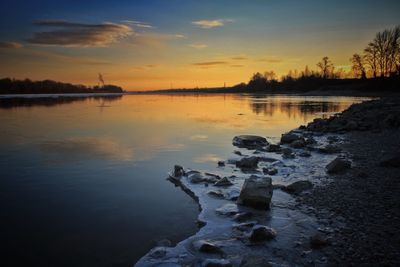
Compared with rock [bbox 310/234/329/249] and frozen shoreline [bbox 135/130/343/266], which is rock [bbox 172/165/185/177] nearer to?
frozen shoreline [bbox 135/130/343/266]

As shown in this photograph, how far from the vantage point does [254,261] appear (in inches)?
163

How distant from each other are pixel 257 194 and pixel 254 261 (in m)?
2.44

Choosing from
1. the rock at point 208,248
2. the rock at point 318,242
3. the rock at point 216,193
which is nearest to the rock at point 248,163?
the rock at point 216,193

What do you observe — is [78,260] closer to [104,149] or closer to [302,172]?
[302,172]

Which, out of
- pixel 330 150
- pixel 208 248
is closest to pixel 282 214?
pixel 208 248

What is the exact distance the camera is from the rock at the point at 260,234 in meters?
5.07

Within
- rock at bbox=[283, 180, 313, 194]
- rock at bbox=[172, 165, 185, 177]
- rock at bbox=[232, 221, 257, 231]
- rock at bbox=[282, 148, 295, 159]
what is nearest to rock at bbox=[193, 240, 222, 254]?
rock at bbox=[232, 221, 257, 231]

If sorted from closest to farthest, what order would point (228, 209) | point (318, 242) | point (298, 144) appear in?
1. point (318, 242)
2. point (228, 209)
3. point (298, 144)

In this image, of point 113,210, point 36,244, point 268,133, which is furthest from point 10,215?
point 268,133

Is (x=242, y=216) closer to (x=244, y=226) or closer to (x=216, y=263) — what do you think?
(x=244, y=226)

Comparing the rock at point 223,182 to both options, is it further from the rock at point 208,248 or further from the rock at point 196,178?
the rock at point 208,248

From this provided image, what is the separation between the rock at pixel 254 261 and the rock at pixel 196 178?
4395 millimetres

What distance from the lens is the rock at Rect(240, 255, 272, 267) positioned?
4.07 m

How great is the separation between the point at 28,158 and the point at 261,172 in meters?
8.58
